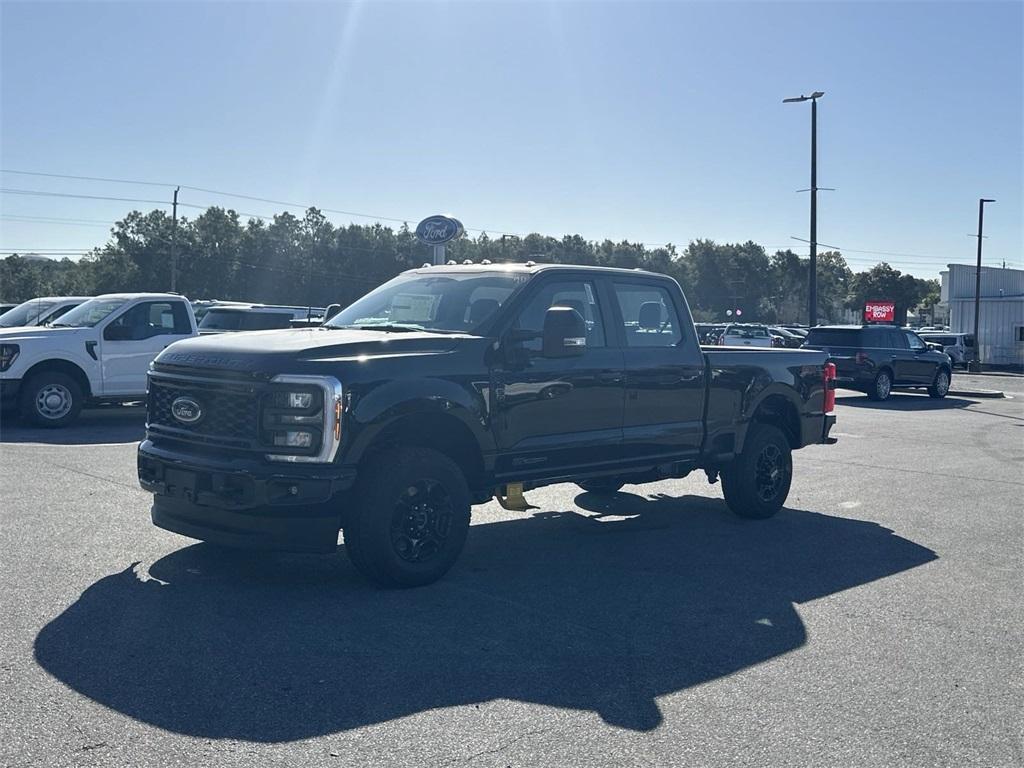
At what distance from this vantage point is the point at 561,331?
7.05 meters

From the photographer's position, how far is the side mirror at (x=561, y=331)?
7051 millimetres

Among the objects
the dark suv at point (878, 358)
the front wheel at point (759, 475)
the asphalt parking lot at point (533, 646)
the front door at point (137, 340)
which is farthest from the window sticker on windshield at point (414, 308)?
the dark suv at point (878, 358)

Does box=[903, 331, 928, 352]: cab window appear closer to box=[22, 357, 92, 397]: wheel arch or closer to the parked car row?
the parked car row

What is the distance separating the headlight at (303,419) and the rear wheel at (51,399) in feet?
32.8

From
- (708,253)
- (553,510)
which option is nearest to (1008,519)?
(553,510)

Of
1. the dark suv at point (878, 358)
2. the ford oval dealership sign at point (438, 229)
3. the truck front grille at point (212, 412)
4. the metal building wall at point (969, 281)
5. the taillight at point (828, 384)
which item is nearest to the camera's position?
the truck front grille at point (212, 412)

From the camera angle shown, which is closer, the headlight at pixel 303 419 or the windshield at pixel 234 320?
the headlight at pixel 303 419

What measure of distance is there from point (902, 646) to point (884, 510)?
4588 millimetres

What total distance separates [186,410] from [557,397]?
251 cm

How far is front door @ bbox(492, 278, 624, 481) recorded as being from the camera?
705 cm

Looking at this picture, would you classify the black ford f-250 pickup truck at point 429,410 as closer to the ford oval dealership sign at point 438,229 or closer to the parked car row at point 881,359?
the ford oval dealership sign at point 438,229

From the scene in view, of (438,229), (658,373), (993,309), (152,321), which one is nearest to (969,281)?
(993,309)

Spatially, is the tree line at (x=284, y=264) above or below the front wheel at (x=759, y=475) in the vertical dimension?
above

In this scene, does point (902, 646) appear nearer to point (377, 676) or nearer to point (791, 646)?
point (791, 646)
